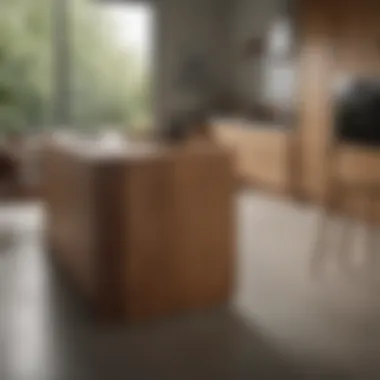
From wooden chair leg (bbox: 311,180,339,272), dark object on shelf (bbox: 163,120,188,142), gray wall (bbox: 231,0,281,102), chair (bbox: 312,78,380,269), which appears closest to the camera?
wooden chair leg (bbox: 311,180,339,272)

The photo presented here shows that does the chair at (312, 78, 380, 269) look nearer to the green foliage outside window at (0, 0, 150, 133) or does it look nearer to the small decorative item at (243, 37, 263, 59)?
the small decorative item at (243, 37, 263, 59)

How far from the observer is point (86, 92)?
28.1 ft

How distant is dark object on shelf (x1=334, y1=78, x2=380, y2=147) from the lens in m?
5.77

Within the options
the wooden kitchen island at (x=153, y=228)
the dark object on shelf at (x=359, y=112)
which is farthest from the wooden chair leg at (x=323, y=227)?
the wooden kitchen island at (x=153, y=228)

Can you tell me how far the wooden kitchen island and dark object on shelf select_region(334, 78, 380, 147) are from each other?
2.30 meters

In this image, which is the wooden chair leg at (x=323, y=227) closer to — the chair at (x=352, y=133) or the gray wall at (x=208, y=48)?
the chair at (x=352, y=133)

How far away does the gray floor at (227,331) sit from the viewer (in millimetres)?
2986

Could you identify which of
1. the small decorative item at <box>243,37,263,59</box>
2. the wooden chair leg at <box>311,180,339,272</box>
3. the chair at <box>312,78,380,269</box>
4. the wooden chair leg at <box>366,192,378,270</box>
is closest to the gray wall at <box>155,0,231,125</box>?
the small decorative item at <box>243,37,263,59</box>

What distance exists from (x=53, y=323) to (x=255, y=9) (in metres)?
6.06

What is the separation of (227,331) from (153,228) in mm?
667

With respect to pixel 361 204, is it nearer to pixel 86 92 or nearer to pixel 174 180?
pixel 174 180

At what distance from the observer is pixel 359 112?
591 centimetres

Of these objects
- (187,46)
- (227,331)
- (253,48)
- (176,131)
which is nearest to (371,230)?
(227,331)

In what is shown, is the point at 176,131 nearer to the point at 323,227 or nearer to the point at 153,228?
the point at 323,227
